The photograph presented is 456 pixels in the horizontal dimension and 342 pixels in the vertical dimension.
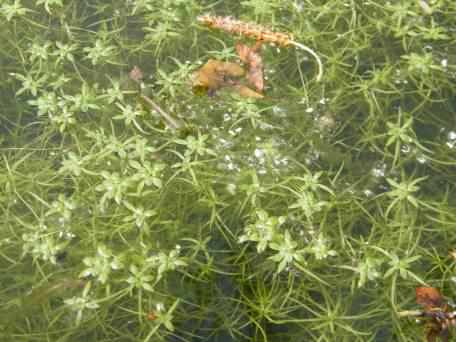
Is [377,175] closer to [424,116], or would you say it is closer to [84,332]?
[424,116]

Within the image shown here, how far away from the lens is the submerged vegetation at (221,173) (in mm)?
3111

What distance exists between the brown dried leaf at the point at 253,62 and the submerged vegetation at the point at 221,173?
47mm

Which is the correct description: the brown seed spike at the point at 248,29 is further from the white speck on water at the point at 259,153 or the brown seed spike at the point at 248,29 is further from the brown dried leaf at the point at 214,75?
the white speck on water at the point at 259,153

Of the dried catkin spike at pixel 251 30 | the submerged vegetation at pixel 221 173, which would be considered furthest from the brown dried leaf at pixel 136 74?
the dried catkin spike at pixel 251 30

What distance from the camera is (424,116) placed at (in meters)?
3.63

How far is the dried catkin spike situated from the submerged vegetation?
6cm

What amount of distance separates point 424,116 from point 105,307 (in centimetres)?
209

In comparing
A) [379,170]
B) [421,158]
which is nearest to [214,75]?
[379,170]

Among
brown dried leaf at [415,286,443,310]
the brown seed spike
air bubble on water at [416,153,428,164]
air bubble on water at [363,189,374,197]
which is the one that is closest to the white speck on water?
air bubble on water at [363,189,374,197]

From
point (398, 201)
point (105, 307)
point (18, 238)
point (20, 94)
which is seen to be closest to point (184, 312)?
point (105, 307)

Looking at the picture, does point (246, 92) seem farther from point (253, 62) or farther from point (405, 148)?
point (405, 148)

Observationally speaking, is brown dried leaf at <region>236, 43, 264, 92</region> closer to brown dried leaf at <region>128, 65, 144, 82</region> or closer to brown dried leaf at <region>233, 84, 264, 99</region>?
brown dried leaf at <region>233, 84, 264, 99</region>

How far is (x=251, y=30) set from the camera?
3826 mm

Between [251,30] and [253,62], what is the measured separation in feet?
0.68
